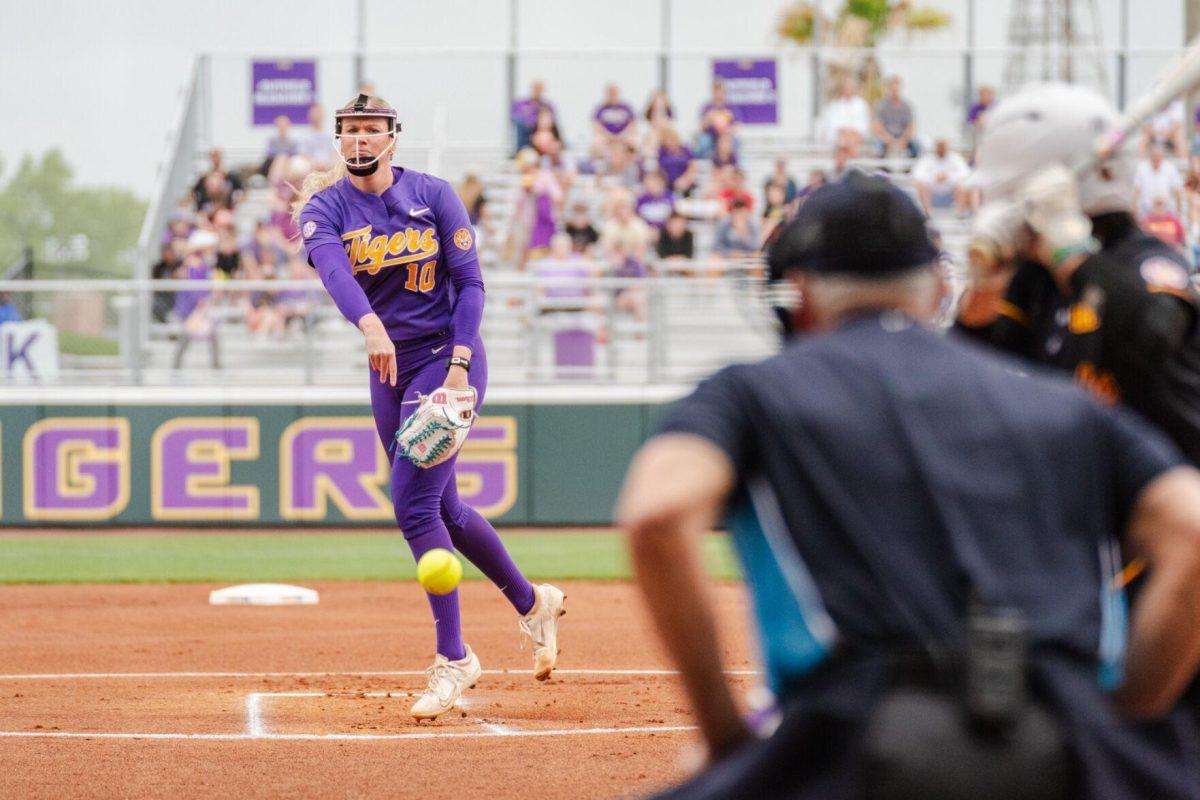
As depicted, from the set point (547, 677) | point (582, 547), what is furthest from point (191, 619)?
point (582, 547)

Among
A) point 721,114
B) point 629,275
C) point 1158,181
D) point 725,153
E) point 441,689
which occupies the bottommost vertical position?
point 441,689

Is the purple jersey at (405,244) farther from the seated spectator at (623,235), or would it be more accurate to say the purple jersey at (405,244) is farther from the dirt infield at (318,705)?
the seated spectator at (623,235)

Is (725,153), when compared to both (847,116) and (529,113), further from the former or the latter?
(529,113)

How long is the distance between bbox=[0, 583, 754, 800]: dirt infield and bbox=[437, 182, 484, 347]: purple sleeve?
5.94 ft

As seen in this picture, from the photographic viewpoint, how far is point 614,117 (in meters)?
24.5

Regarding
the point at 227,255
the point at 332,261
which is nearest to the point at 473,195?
the point at 227,255

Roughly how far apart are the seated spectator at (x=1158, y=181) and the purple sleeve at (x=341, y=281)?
562 inches

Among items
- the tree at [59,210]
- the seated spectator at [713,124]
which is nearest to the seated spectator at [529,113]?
the seated spectator at [713,124]

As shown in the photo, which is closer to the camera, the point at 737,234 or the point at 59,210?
the point at 737,234

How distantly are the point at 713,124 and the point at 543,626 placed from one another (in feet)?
54.4

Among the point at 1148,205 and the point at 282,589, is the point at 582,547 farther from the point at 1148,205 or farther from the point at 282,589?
the point at 1148,205

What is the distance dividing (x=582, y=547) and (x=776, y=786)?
48.9ft

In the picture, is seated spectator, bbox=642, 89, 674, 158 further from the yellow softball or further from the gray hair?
the gray hair

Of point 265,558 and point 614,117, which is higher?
point 614,117
